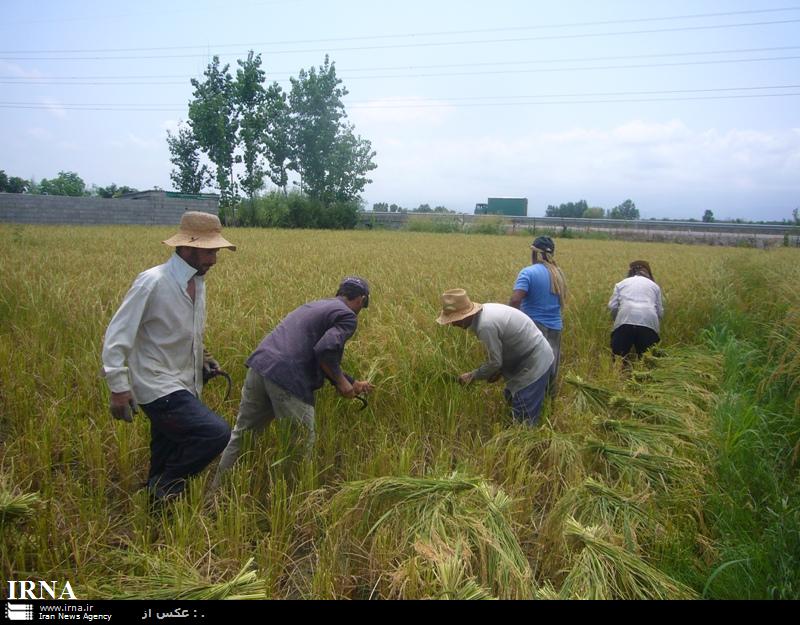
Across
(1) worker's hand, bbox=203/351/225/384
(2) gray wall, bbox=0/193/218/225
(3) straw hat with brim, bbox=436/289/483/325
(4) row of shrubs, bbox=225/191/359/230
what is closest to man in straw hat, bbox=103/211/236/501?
(1) worker's hand, bbox=203/351/225/384

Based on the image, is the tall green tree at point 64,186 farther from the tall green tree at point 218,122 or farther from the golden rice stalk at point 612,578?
the golden rice stalk at point 612,578

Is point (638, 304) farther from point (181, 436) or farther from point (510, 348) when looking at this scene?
point (181, 436)

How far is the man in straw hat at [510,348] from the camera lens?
3.75 metres

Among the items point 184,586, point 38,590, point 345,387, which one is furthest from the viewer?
point 345,387

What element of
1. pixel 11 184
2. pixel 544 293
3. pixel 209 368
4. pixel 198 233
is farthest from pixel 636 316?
pixel 11 184

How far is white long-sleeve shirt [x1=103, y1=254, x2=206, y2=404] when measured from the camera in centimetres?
257

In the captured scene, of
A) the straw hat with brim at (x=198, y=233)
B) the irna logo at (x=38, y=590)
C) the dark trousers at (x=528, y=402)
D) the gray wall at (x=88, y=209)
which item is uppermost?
the gray wall at (x=88, y=209)

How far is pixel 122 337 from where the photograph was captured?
2.54 m

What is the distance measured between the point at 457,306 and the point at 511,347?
0.53m

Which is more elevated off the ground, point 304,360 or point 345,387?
point 304,360

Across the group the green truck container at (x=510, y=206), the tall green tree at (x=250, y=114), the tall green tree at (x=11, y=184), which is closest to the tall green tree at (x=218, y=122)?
the tall green tree at (x=250, y=114)

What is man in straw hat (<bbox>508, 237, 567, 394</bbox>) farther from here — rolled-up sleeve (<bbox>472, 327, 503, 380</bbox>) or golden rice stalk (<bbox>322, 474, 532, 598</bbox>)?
golden rice stalk (<bbox>322, 474, 532, 598</bbox>)
